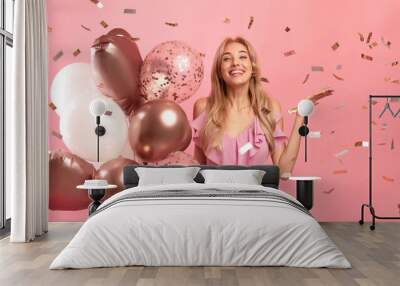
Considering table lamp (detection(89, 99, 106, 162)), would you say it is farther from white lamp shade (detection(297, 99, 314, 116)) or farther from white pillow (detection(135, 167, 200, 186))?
white lamp shade (detection(297, 99, 314, 116))

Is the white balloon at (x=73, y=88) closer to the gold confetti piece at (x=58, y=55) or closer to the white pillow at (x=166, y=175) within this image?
the gold confetti piece at (x=58, y=55)

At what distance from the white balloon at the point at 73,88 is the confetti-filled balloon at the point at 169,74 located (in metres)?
0.68

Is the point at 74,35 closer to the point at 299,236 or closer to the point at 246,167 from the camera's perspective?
the point at 246,167

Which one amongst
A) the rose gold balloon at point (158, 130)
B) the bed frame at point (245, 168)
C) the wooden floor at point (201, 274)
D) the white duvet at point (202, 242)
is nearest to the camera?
the wooden floor at point (201, 274)

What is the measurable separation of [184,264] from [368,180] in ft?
11.0

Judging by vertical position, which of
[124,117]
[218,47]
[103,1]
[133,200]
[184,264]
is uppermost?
[103,1]

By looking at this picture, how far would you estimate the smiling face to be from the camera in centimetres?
664

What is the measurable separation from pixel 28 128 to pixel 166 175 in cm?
157

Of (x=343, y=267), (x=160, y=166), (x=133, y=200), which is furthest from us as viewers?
(x=160, y=166)

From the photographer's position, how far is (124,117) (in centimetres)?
664

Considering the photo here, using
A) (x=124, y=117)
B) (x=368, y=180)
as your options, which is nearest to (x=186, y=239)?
(x=124, y=117)

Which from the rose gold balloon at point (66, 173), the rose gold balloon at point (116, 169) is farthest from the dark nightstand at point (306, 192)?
the rose gold balloon at point (66, 173)

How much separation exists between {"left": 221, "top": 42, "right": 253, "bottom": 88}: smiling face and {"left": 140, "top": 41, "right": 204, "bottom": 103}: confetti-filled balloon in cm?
35

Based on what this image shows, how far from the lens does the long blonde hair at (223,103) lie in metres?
6.61
